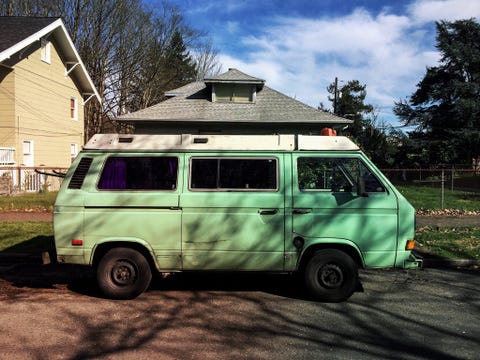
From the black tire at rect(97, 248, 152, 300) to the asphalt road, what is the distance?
15 cm

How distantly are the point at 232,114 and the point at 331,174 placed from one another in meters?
14.1

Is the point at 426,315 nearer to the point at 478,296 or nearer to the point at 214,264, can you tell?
the point at 478,296

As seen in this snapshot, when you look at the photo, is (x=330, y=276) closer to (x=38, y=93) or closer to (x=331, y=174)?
(x=331, y=174)

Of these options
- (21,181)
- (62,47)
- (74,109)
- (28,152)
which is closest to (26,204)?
(21,181)

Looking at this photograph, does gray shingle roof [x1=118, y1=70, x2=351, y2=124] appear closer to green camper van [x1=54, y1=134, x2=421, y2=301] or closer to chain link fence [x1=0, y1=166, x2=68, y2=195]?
chain link fence [x1=0, y1=166, x2=68, y2=195]

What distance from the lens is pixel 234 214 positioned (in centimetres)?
552

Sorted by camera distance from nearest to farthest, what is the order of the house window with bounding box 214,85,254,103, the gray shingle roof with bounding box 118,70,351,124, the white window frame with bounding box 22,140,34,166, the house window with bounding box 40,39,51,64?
the gray shingle roof with bounding box 118,70,351,124
the white window frame with bounding box 22,140,34,166
the house window with bounding box 214,85,254,103
the house window with bounding box 40,39,51,64

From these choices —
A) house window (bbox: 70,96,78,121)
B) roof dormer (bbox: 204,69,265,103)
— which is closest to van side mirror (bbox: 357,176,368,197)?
roof dormer (bbox: 204,69,265,103)

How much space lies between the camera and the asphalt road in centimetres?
416

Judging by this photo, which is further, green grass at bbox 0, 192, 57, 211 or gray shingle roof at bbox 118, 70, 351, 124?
gray shingle roof at bbox 118, 70, 351, 124

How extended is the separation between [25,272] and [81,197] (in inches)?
103

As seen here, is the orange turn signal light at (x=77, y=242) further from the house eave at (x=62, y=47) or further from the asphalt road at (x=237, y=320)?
the house eave at (x=62, y=47)

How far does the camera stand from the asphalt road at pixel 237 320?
4.16 meters

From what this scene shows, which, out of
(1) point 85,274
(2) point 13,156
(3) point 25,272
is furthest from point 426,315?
(2) point 13,156
